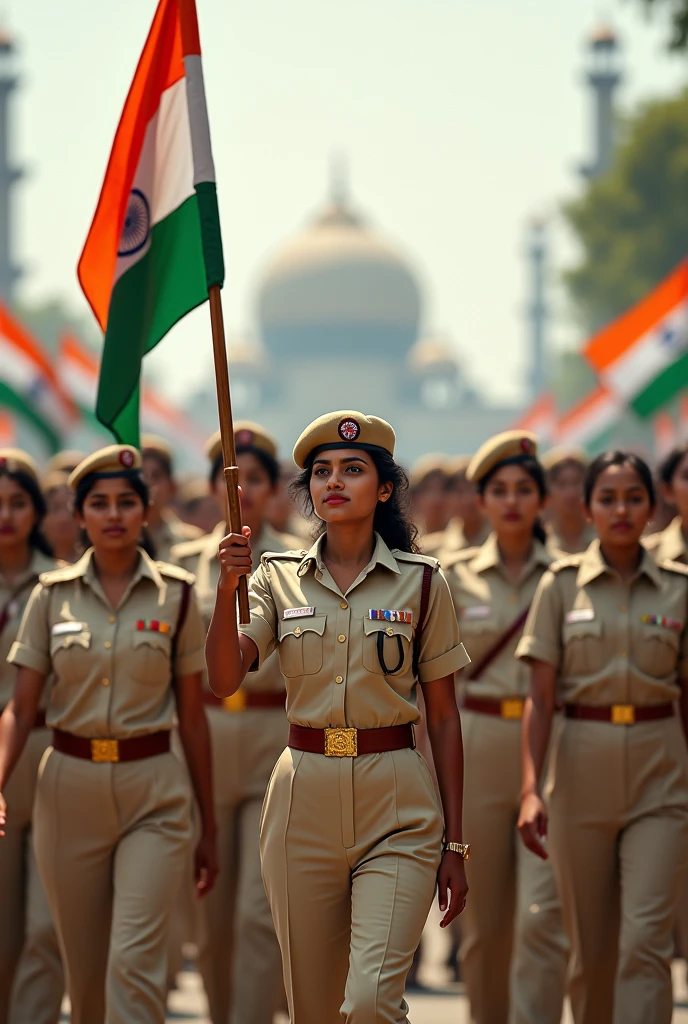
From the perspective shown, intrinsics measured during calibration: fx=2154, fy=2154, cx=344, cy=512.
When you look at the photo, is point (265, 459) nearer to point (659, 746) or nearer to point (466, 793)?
point (466, 793)

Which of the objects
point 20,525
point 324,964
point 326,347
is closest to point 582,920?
point 324,964

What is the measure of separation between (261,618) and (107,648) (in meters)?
1.20

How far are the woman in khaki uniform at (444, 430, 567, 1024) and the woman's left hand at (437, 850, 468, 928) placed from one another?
201 cm

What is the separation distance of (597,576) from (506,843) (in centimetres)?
135

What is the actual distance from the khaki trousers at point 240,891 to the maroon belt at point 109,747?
1.30 meters

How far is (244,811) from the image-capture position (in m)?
8.48

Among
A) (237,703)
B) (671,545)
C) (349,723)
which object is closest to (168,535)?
(237,703)

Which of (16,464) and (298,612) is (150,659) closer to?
(298,612)

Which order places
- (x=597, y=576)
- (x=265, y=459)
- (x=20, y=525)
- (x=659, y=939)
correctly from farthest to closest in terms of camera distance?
1. (x=265, y=459)
2. (x=20, y=525)
3. (x=597, y=576)
4. (x=659, y=939)

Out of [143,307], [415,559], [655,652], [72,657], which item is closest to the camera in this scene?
[415,559]

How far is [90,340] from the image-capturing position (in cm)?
13138

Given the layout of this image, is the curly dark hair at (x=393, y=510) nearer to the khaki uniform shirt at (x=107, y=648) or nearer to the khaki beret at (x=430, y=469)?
the khaki uniform shirt at (x=107, y=648)

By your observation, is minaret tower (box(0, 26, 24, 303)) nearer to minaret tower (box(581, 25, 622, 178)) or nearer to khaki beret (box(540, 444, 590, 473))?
minaret tower (box(581, 25, 622, 178))

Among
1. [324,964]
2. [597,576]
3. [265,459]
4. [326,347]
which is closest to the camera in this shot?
[324,964]
